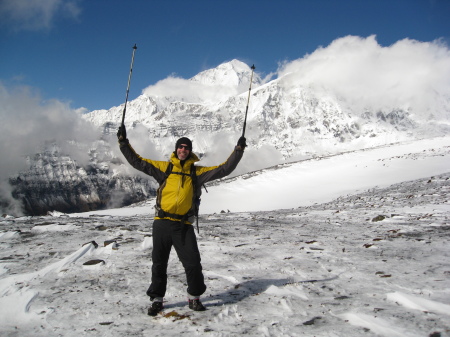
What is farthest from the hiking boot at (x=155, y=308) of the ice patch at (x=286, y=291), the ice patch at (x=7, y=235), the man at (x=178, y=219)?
the ice patch at (x=7, y=235)

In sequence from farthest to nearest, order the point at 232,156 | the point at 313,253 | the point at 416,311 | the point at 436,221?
the point at 436,221
the point at 313,253
the point at 232,156
the point at 416,311

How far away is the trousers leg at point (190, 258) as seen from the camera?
5578mm

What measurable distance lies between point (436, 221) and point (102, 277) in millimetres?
12697

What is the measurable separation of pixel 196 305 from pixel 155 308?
2.25ft

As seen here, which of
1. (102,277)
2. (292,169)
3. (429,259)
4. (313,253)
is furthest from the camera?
(292,169)

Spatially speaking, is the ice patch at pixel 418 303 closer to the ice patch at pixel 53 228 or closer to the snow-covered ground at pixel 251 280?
the snow-covered ground at pixel 251 280

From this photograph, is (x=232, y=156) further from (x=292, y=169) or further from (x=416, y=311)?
(x=292, y=169)

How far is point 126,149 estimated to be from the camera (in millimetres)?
6266

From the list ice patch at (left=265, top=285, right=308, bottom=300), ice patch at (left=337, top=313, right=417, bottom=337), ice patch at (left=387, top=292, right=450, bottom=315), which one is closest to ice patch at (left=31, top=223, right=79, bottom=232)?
ice patch at (left=265, top=285, right=308, bottom=300)

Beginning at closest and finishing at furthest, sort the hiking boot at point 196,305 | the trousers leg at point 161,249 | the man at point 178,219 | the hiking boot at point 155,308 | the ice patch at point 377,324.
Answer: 1. the ice patch at point 377,324
2. the hiking boot at point 155,308
3. the hiking boot at point 196,305
4. the man at point 178,219
5. the trousers leg at point 161,249

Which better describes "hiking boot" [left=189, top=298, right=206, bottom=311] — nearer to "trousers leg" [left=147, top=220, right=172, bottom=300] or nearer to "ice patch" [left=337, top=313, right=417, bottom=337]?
"trousers leg" [left=147, top=220, right=172, bottom=300]

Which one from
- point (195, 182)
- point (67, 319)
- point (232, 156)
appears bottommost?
point (67, 319)

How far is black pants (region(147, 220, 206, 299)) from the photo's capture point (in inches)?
222

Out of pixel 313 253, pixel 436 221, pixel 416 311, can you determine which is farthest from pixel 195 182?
pixel 436 221
